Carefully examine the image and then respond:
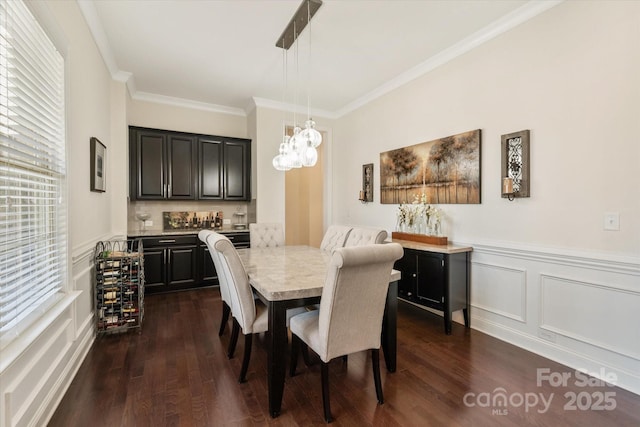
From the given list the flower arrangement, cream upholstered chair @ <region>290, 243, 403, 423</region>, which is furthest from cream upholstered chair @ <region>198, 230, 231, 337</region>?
the flower arrangement

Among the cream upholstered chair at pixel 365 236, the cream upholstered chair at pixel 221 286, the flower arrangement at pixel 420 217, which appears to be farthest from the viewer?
the flower arrangement at pixel 420 217

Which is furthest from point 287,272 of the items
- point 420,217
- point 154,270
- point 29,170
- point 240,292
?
point 154,270

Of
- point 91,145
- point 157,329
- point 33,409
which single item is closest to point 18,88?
point 91,145

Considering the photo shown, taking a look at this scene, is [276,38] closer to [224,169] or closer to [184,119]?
[224,169]

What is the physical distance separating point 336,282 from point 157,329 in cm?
240

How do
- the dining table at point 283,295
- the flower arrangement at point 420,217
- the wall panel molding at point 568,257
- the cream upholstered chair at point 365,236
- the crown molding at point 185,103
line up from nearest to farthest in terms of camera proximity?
the dining table at point 283,295
the wall panel molding at point 568,257
the cream upholstered chair at point 365,236
the flower arrangement at point 420,217
the crown molding at point 185,103

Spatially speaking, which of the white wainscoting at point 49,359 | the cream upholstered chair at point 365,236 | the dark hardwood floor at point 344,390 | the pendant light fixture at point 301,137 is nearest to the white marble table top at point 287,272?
the cream upholstered chair at point 365,236

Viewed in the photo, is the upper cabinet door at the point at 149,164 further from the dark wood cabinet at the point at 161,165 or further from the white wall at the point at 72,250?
the white wall at the point at 72,250

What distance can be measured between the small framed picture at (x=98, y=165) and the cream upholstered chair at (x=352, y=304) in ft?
8.15

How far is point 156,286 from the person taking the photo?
14.0 ft

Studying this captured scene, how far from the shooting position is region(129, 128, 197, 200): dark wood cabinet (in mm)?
4426

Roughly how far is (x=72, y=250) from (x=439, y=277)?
10.2ft

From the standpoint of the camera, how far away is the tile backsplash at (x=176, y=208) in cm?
474

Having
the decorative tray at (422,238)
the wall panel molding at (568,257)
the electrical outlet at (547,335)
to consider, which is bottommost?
the electrical outlet at (547,335)
